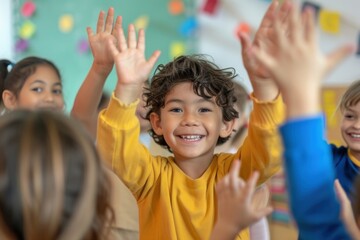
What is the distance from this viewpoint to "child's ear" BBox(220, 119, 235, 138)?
1.39 meters

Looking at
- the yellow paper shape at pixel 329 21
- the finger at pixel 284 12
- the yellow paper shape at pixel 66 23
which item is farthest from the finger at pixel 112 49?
the yellow paper shape at pixel 66 23

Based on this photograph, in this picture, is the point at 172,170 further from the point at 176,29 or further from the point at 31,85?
the point at 176,29

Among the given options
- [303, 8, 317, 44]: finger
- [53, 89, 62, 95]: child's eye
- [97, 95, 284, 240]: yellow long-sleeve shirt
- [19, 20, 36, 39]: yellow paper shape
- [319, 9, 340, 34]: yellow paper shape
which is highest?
[319, 9, 340, 34]: yellow paper shape

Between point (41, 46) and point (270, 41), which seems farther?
point (41, 46)

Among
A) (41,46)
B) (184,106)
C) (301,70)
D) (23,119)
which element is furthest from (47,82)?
(41,46)

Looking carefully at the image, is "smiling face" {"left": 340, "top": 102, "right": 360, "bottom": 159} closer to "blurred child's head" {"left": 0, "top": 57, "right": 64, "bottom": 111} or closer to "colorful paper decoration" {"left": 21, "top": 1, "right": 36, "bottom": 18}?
"blurred child's head" {"left": 0, "top": 57, "right": 64, "bottom": 111}

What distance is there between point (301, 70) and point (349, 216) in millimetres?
262

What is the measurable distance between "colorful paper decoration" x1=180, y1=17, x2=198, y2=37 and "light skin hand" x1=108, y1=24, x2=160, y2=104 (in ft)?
7.48

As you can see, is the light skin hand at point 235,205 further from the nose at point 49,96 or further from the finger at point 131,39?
the nose at point 49,96

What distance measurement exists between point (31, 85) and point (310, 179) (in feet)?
4.38

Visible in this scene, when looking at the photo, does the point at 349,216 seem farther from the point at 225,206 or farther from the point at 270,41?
the point at 270,41

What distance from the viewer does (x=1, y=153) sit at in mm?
723

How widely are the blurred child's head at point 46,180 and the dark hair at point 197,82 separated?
1.97 feet

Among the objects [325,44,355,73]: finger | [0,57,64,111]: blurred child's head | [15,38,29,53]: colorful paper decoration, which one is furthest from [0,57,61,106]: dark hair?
[15,38,29,53]: colorful paper decoration
